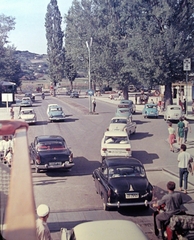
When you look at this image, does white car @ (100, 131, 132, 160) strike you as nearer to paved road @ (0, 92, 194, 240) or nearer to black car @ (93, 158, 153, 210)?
paved road @ (0, 92, 194, 240)

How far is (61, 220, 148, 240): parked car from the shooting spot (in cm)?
636

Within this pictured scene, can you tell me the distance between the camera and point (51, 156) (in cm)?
1598

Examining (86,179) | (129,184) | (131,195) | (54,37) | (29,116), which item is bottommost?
(86,179)

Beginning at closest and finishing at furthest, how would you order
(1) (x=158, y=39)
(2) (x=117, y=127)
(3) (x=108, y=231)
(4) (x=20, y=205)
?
(4) (x=20, y=205), (3) (x=108, y=231), (2) (x=117, y=127), (1) (x=158, y=39)

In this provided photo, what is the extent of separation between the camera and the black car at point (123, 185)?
1107 centimetres

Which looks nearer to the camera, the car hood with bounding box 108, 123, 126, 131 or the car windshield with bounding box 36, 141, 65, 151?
the car windshield with bounding box 36, 141, 65, 151

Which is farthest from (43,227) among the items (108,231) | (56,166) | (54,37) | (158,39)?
(54,37)

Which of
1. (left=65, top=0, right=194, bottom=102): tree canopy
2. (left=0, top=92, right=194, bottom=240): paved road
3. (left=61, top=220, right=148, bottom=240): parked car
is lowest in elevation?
(left=0, top=92, right=194, bottom=240): paved road

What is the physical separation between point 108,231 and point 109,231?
0.02 m

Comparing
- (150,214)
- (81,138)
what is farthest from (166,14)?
(150,214)

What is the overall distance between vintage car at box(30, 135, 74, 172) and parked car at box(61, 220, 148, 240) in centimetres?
879

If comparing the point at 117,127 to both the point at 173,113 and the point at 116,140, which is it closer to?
the point at 116,140

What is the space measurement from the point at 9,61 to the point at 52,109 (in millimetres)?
37860

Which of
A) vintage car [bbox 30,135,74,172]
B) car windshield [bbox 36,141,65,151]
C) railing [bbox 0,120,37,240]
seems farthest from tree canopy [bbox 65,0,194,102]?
railing [bbox 0,120,37,240]
